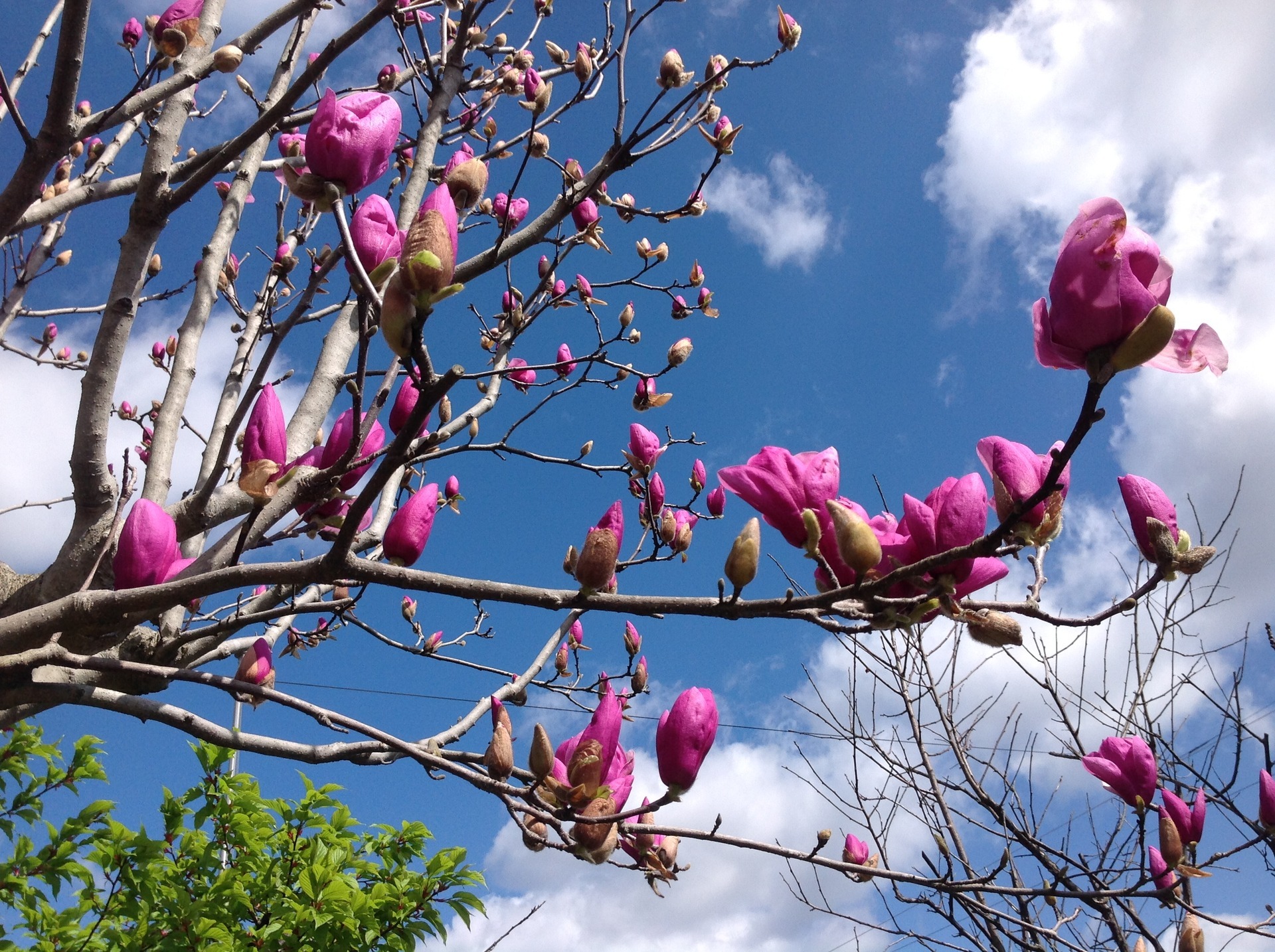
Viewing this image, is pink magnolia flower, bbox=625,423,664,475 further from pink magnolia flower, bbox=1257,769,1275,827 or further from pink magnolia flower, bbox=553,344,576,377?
pink magnolia flower, bbox=1257,769,1275,827

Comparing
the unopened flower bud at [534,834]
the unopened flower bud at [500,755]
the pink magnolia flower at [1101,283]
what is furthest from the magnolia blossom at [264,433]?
the pink magnolia flower at [1101,283]

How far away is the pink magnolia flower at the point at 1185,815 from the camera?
56.6 inches

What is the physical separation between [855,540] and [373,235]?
64 cm

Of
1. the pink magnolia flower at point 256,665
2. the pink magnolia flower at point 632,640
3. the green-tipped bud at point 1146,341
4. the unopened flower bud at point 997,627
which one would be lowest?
the unopened flower bud at point 997,627

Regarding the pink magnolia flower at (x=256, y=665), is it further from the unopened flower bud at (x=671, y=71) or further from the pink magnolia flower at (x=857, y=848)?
the unopened flower bud at (x=671, y=71)

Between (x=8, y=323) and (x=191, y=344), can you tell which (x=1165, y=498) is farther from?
(x=8, y=323)

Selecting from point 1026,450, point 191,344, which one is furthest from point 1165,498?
point 191,344

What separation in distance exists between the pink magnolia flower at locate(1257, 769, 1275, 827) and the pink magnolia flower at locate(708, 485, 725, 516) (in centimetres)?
158

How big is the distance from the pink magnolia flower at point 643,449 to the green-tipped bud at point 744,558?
5.08ft

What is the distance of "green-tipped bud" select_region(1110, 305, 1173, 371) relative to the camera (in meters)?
0.74

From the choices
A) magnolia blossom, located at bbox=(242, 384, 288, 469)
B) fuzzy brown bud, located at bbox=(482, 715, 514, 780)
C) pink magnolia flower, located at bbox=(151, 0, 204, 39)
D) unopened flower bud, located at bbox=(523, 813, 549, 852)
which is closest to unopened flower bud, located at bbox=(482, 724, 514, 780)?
fuzzy brown bud, located at bbox=(482, 715, 514, 780)

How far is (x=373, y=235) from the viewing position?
37.7 inches

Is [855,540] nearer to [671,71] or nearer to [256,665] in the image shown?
[256,665]

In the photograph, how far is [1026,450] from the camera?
978 mm
